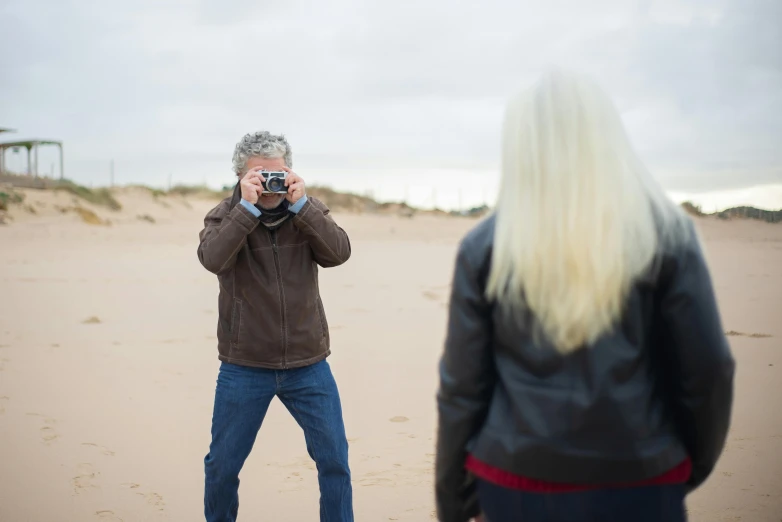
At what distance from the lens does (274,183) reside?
9.59 feet

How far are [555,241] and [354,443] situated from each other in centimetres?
361

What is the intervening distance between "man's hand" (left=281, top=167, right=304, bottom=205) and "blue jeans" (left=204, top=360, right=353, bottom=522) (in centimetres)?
72

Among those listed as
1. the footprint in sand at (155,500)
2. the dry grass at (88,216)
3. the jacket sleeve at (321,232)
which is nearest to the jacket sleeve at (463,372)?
the jacket sleeve at (321,232)

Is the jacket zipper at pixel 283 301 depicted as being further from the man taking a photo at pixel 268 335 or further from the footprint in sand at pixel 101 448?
the footprint in sand at pixel 101 448

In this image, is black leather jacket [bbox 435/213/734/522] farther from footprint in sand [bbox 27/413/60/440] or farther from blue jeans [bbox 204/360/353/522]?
footprint in sand [bbox 27/413/60/440]

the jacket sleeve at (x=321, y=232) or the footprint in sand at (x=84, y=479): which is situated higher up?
the jacket sleeve at (x=321, y=232)

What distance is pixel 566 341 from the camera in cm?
151

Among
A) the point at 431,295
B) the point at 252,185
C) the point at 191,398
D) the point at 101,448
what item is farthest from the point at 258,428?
the point at 431,295

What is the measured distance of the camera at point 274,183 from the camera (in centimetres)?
292

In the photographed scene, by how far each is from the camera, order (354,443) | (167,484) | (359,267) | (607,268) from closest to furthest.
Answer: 1. (607,268)
2. (167,484)
3. (354,443)
4. (359,267)

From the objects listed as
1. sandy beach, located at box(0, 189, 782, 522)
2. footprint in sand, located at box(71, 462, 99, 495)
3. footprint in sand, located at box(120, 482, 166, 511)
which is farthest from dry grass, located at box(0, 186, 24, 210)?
footprint in sand, located at box(120, 482, 166, 511)

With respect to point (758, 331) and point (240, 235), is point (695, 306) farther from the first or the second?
point (758, 331)

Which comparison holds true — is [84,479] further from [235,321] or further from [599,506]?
[599,506]

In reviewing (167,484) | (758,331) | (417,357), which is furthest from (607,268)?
(758,331)
